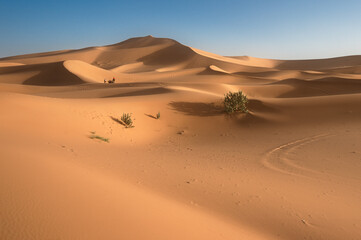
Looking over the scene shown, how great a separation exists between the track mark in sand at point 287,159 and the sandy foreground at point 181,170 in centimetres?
2

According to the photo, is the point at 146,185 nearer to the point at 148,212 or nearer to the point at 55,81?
the point at 148,212

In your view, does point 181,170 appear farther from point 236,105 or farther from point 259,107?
point 259,107

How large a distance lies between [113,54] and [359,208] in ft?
178

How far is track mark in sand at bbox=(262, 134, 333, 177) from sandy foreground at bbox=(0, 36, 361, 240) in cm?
2

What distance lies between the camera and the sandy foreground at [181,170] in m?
2.23

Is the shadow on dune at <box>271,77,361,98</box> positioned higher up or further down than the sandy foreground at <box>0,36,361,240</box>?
higher up

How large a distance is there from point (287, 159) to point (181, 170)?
2.30 metres

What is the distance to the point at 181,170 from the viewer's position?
15.3 feet

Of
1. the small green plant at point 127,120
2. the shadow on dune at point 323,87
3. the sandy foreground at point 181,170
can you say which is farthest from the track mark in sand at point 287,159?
the shadow on dune at point 323,87

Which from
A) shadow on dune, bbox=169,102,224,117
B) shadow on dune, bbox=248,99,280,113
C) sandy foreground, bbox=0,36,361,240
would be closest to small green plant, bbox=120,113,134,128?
sandy foreground, bbox=0,36,361,240

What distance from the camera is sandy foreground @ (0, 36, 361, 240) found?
223cm

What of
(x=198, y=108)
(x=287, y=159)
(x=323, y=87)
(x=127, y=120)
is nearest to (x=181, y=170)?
(x=287, y=159)

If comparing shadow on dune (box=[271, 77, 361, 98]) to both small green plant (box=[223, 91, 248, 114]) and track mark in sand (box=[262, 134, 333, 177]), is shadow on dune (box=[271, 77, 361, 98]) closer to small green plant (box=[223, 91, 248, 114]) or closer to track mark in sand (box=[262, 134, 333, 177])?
small green plant (box=[223, 91, 248, 114])

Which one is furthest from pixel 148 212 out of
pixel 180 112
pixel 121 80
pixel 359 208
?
pixel 121 80
